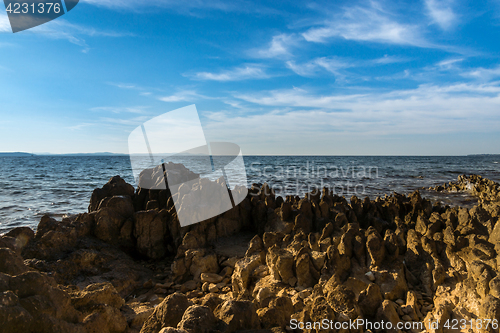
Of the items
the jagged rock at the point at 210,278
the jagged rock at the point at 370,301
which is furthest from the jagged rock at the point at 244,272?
the jagged rock at the point at 370,301

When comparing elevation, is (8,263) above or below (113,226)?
above

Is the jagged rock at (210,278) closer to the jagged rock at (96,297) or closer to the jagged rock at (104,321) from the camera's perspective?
the jagged rock at (96,297)

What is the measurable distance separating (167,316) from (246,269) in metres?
2.36

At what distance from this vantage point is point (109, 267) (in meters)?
5.29

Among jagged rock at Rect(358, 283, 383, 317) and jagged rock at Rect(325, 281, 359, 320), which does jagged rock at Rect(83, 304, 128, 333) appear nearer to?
jagged rock at Rect(325, 281, 359, 320)

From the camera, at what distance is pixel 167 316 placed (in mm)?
2621

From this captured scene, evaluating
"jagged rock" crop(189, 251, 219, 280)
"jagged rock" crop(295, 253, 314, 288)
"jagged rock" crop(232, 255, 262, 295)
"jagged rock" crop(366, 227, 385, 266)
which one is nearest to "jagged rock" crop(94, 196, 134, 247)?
"jagged rock" crop(189, 251, 219, 280)

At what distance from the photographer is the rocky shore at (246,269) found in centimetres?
261

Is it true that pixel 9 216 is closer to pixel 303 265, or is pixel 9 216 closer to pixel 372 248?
pixel 303 265

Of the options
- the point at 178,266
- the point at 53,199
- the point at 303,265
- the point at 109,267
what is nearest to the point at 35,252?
the point at 109,267

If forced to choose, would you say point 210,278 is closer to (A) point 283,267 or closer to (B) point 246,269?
(B) point 246,269

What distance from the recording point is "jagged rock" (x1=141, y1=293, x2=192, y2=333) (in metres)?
2.60

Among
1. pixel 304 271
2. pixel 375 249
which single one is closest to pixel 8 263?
pixel 304 271

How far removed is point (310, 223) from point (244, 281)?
2.38m
